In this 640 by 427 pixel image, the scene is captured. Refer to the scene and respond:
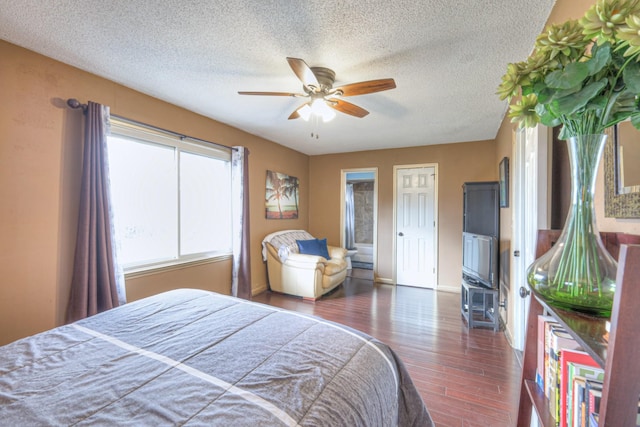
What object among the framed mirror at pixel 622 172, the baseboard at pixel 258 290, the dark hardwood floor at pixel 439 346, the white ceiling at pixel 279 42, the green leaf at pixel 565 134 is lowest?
the dark hardwood floor at pixel 439 346

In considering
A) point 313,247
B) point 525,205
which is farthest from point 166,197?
point 525,205

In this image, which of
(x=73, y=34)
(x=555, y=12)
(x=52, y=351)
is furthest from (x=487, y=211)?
(x=73, y=34)

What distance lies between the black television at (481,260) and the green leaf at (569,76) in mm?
2580

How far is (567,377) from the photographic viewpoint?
799 millimetres

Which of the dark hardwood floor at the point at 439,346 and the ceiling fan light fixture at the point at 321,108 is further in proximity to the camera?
the ceiling fan light fixture at the point at 321,108

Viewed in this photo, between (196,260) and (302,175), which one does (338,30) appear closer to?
(196,260)

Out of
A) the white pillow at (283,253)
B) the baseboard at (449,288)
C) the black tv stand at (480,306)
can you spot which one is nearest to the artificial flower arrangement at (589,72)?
the black tv stand at (480,306)

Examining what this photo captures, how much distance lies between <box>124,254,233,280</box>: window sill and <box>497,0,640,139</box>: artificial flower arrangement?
3.12m

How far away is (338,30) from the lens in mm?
1740

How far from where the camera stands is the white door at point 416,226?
183 inches

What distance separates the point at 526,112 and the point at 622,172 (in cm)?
35

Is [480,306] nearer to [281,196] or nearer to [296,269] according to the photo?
[296,269]

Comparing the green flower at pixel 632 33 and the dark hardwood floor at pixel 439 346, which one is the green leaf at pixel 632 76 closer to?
the green flower at pixel 632 33

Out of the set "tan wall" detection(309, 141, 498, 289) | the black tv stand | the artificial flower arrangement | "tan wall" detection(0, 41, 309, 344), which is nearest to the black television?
the black tv stand
